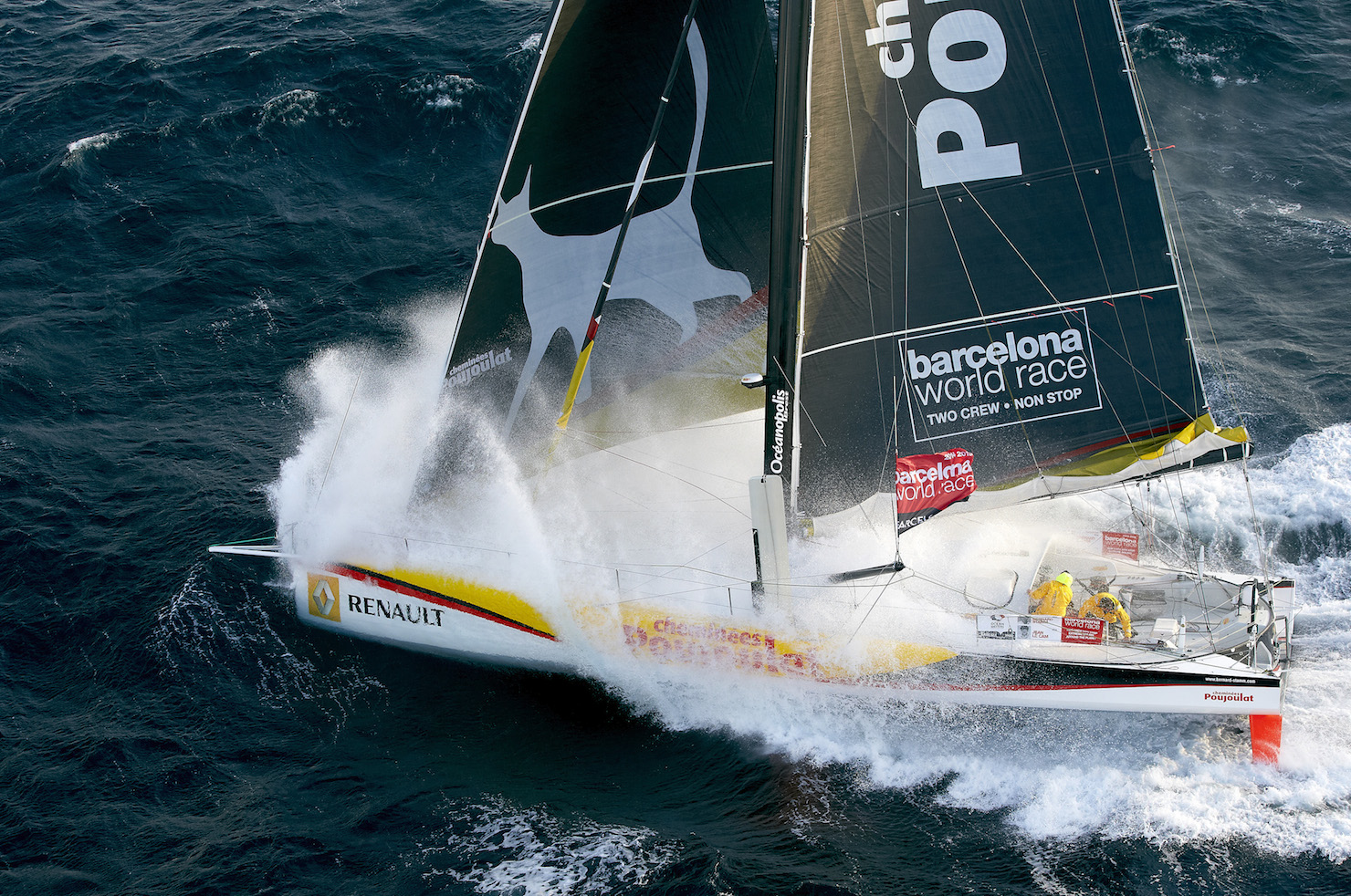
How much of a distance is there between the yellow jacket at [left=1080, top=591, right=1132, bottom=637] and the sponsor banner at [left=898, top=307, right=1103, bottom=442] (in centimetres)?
285

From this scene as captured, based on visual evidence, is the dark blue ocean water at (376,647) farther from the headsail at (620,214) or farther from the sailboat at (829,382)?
the headsail at (620,214)

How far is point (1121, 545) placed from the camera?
57.9ft

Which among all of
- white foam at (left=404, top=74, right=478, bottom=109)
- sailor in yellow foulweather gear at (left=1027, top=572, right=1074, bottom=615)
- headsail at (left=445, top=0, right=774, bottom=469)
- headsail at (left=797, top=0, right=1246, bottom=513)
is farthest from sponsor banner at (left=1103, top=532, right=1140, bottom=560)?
white foam at (left=404, top=74, right=478, bottom=109)

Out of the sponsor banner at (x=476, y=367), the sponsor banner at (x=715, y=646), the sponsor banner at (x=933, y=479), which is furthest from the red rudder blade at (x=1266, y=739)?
the sponsor banner at (x=476, y=367)

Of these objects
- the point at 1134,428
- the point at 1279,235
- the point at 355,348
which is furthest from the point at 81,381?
the point at 1279,235

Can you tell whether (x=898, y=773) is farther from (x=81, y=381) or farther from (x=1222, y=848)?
(x=81, y=381)

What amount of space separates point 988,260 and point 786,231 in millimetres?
2606

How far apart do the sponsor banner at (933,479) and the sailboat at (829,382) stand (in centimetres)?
4

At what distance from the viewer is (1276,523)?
1955 centimetres

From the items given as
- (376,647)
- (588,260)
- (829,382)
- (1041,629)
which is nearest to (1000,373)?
(829,382)

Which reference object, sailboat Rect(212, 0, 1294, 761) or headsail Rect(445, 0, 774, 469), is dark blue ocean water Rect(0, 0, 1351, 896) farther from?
headsail Rect(445, 0, 774, 469)

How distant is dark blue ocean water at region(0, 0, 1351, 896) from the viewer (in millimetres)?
14828

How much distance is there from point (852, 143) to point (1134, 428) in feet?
17.6

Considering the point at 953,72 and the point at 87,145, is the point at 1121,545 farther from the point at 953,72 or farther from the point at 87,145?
the point at 87,145
